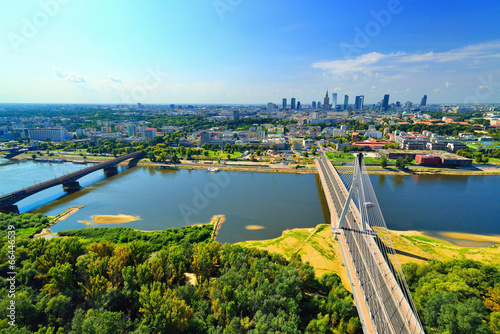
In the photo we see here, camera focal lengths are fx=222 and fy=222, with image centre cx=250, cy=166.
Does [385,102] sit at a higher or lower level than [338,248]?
higher

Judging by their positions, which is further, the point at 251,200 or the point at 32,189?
the point at 251,200

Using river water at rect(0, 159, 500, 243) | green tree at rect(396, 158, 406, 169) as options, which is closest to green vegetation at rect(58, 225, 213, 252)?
river water at rect(0, 159, 500, 243)

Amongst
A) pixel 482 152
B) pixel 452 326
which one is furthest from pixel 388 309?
pixel 482 152

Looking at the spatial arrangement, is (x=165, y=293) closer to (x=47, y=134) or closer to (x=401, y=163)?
(x=401, y=163)

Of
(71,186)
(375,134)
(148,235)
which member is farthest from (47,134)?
(375,134)

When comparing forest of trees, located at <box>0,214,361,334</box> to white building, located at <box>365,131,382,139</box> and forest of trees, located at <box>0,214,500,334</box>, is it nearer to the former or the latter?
forest of trees, located at <box>0,214,500,334</box>

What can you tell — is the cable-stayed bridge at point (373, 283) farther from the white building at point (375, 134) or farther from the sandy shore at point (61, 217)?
the white building at point (375, 134)

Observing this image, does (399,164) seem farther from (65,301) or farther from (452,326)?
(65,301)
